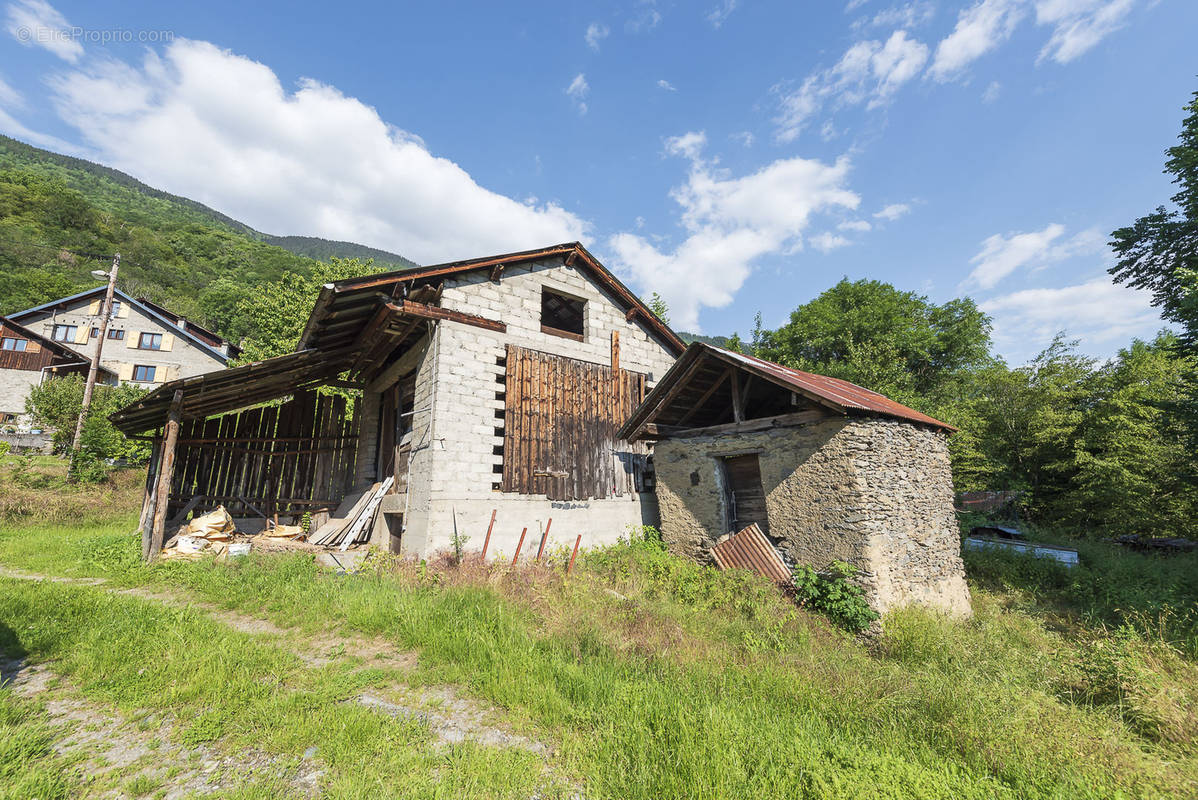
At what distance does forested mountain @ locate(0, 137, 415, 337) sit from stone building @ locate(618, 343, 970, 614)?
34186 millimetres

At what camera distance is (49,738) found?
3.34 meters

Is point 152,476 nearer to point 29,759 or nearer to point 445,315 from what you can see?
point 445,315

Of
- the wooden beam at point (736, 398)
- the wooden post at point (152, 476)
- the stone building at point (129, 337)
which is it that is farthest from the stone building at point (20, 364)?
the wooden beam at point (736, 398)

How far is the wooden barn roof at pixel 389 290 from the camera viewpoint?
871 centimetres

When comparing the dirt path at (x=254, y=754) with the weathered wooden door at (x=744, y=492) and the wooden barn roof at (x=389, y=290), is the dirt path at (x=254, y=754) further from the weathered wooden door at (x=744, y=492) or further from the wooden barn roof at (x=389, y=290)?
the weathered wooden door at (x=744, y=492)

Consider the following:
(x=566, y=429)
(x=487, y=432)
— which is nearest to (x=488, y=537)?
(x=487, y=432)

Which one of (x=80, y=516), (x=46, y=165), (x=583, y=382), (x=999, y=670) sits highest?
(x=46, y=165)

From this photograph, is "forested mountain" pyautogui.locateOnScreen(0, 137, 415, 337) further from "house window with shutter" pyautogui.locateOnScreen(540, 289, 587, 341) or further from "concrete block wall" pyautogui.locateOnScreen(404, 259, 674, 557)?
"concrete block wall" pyautogui.locateOnScreen(404, 259, 674, 557)

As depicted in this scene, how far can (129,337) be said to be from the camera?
33.7m

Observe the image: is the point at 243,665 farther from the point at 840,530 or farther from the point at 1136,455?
the point at 1136,455

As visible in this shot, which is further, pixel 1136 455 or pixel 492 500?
pixel 1136 455

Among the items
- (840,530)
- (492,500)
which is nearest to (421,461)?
(492,500)

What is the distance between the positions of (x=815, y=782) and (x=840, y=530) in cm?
501

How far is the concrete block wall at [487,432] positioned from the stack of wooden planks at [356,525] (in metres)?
1.89
